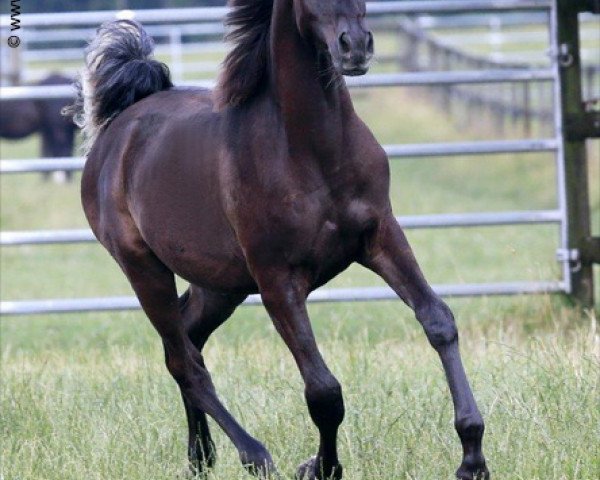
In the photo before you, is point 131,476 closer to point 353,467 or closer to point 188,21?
point 353,467

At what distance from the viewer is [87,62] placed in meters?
5.04

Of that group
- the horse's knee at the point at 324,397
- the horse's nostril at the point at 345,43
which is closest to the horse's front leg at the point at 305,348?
the horse's knee at the point at 324,397

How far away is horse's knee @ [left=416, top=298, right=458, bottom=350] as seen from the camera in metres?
3.85

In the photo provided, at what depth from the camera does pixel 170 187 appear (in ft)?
14.4

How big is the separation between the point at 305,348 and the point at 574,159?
11.1 ft

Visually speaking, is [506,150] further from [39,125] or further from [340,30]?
[39,125]

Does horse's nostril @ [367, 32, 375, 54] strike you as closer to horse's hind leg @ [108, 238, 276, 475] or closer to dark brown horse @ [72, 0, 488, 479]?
dark brown horse @ [72, 0, 488, 479]

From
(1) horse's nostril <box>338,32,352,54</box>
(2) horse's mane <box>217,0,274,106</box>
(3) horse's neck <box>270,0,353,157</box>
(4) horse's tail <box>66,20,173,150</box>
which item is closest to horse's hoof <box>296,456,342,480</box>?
(3) horse's neck <box>270,0,353,157</box>

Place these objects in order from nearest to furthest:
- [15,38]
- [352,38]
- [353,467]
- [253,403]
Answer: [352,38] < [353,467] < [253,403] < [15,38]

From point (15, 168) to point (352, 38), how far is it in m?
3.74

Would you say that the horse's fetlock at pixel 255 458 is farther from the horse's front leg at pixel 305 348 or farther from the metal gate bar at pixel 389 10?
the metal gate bar at pixel 389 10

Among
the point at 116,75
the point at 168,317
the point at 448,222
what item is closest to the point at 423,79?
the point at 448,222

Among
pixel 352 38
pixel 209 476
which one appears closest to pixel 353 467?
pixel 209 476

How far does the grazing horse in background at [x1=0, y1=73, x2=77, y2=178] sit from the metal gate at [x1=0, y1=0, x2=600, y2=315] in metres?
13.0
